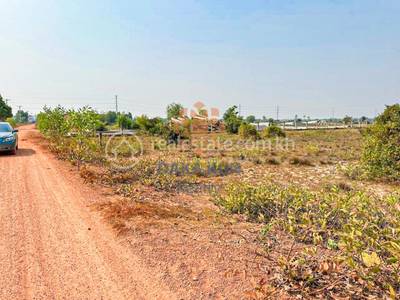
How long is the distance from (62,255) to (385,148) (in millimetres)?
10785

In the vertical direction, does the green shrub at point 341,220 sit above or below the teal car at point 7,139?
below

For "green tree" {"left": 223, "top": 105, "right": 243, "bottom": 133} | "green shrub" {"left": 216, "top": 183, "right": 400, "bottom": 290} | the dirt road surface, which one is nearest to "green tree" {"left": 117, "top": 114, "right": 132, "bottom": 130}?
"green tree" {"left": 223, "top": 105, "right": 243, "bottom": 133}

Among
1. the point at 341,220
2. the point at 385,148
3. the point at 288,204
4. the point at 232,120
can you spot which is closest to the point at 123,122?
the point at 232,120

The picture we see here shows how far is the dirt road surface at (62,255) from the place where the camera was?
336 centimetres

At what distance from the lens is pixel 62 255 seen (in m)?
4.14

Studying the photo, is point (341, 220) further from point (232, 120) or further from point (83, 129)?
point (232, 120)

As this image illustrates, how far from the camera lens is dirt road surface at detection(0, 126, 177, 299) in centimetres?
336

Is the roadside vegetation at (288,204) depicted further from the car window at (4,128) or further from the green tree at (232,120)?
the green tree at (232,120)

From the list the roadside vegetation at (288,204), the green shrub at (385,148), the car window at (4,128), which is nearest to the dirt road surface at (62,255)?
the roadside vegetation at (288,204)

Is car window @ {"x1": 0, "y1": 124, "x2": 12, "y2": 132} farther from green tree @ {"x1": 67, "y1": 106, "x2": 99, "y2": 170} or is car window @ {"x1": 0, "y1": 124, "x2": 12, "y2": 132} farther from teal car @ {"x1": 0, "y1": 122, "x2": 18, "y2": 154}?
green tree @ {"x1": 67, "y1": 106, "x2": 99, "y2": 170}

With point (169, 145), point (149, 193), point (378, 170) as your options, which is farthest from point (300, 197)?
point (169, 145)

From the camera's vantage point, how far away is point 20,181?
8.12 meters

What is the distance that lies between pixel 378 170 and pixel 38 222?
422 inches

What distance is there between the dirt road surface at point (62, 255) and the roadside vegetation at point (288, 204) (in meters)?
0.61
